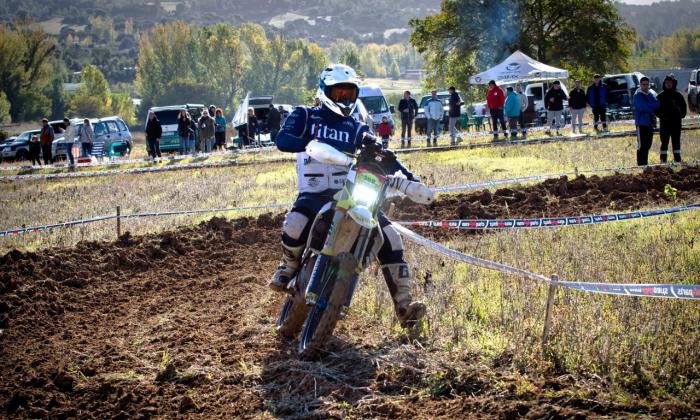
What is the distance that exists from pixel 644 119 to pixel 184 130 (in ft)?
60.2

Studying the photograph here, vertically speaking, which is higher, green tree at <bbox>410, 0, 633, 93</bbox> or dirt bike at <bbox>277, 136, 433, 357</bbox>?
green tree at <bbox>410, 0, 633, 93</bbox>

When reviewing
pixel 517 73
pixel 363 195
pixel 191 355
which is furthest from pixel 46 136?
pixel 363 195

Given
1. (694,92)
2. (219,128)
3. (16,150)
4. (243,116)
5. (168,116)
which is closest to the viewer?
(219,128)

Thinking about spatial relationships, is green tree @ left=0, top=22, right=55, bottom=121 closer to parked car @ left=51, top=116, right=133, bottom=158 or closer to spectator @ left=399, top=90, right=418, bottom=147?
parked car @ left=51, top=116, right=133, bottom=158

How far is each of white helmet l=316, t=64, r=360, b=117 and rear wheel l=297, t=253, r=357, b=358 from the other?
1.50m

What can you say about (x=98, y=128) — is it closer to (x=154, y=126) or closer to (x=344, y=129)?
(x=154, y=126)

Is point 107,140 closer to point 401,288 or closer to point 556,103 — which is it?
point 556,103

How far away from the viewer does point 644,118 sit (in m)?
16.4

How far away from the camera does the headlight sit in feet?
20.2

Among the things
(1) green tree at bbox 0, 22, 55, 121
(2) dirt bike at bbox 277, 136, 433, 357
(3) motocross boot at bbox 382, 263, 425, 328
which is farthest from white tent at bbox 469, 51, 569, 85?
(1) green tree at bbox 0, 22, 55, 121

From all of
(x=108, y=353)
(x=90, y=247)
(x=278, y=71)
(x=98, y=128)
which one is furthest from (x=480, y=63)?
(x=278, y=71)

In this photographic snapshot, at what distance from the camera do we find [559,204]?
13086mm

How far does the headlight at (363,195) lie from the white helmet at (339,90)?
1.10m

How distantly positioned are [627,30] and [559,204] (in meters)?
41.4
